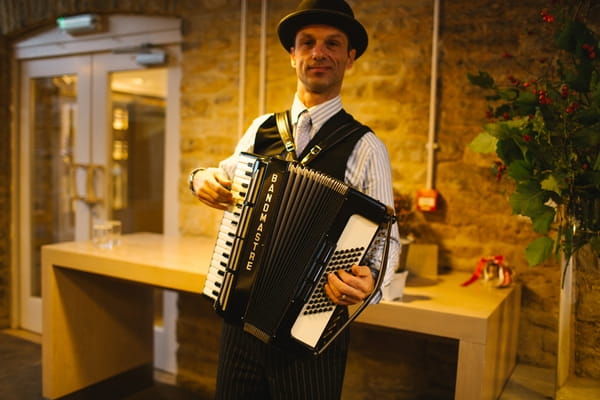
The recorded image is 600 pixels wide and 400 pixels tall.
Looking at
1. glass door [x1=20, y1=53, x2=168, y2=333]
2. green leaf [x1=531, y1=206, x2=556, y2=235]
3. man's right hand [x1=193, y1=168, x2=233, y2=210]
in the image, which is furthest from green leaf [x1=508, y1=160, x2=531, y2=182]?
glass door [x1=20, y1=53, x2=168, y2=333]

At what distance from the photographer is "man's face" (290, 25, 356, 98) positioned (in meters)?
1.46

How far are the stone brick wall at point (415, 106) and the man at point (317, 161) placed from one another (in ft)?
2.82

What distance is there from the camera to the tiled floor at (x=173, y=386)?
178 cm

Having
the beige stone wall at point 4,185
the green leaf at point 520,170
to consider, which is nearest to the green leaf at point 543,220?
the green leaf at point 520,170

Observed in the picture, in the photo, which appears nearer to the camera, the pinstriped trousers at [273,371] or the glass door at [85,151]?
the pinstriped trousers at [273,371]

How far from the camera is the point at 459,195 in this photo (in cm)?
244

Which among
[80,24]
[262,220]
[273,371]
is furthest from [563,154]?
[80,24]

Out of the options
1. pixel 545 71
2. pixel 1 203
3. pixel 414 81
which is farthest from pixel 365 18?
pixel 1 203

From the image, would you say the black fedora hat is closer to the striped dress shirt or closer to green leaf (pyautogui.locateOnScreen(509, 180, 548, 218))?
the striped dress shirt

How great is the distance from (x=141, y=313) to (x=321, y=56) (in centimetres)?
227

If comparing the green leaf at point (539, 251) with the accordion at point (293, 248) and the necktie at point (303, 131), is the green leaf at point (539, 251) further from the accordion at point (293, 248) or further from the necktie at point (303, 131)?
the necktie at point (303, 131)

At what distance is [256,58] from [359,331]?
5.09 ft

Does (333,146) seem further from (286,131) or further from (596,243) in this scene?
(596,243)

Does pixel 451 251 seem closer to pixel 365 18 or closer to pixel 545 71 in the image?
pixel 545 71
